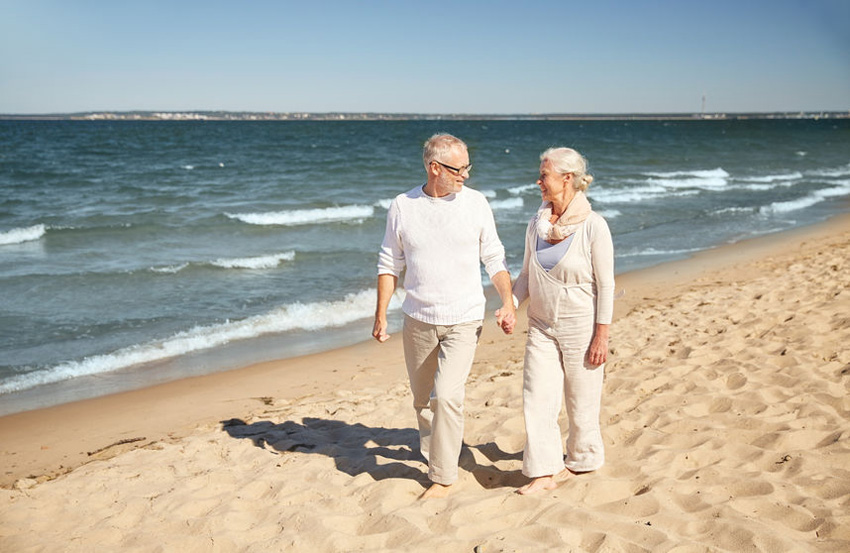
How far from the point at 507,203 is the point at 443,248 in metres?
19.4

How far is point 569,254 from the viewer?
3658 millimetres

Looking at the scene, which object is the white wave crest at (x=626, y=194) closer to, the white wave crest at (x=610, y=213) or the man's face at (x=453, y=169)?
the white wave crest at (x=610, y=213)

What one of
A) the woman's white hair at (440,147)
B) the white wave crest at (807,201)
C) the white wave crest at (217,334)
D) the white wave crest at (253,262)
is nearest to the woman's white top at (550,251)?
the woman's white hair at (440,147)

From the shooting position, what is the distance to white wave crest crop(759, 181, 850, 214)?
20417 millimetres

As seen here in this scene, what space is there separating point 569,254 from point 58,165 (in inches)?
1340

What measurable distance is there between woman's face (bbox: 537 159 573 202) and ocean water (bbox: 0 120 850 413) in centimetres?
537

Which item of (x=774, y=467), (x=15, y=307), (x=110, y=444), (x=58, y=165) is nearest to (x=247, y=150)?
(x=58, y=165)

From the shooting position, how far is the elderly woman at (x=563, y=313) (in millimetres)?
3645

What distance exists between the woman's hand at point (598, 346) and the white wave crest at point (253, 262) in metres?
10.1

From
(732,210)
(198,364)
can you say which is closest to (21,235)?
(198,364)

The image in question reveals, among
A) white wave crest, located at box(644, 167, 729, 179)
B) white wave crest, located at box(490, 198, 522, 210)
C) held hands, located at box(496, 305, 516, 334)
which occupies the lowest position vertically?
white wave crest, located at box(490, 198, 522, 210)

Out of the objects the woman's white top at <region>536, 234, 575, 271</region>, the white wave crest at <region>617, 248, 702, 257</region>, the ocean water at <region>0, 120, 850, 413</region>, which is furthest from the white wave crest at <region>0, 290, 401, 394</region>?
the woman's white top at <region>536, 234, 575, 271</region>

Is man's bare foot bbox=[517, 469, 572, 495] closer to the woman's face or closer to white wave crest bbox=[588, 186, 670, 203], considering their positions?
the woman's face

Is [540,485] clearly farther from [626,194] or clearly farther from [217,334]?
[626,194]
